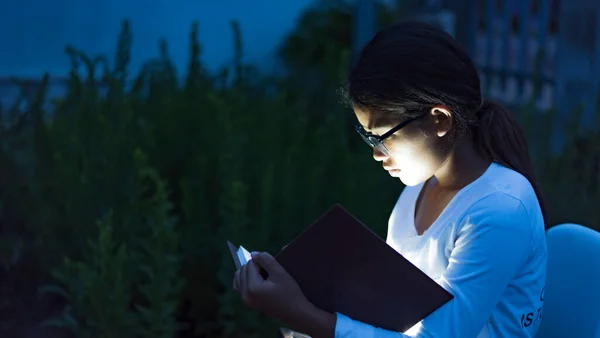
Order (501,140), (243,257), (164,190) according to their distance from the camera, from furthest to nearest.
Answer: (164,190), (501,140), (243,257)

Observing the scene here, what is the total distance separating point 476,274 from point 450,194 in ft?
0.79

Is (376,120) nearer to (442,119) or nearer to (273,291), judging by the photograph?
(442,119)

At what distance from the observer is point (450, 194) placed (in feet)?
5.15

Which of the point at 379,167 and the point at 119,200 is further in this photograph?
the point at 379,167

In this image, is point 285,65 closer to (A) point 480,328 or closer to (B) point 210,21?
(B) point 210,21

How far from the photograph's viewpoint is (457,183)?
61.2 inches

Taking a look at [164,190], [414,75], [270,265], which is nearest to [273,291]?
[270,265]

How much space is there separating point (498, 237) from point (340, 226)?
27cm

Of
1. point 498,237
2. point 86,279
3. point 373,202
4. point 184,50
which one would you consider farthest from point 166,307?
point 184,50

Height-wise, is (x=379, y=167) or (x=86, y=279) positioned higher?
(x=379, y=167)

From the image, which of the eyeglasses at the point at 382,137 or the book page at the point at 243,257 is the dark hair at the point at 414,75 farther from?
the book page at the point at 243,257

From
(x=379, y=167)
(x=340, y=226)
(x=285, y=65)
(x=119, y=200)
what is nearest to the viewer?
(x=340, y=226)

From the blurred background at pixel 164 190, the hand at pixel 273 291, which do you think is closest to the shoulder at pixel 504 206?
the hand at pixel 273 291

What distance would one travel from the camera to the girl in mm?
1369
